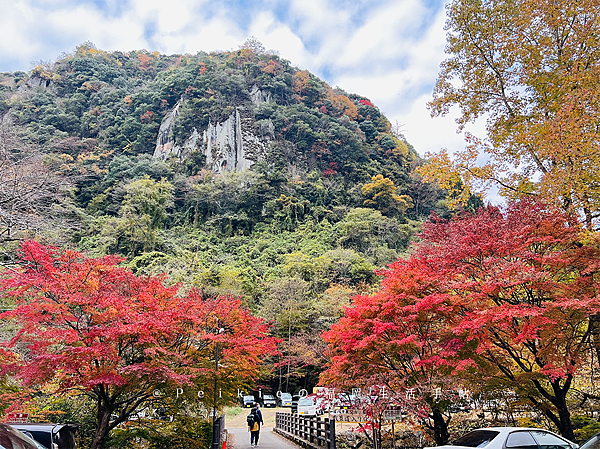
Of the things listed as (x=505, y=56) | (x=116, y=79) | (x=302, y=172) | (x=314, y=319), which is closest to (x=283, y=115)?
(x=302, y=172)

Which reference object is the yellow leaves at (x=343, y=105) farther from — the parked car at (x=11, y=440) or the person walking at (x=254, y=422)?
the parked car at (x=11, y=440)

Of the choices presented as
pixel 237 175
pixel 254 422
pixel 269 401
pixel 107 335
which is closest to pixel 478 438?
pixel 107 335

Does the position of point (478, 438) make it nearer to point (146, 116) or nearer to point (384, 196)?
point (384, 196)

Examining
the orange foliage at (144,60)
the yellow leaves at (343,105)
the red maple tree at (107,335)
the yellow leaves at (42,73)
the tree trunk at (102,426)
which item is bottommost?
the tree trunk at (102,426)

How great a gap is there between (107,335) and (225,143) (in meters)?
51.2

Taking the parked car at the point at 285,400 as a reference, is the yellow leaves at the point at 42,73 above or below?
above

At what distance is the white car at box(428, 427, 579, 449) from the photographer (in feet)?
19.2

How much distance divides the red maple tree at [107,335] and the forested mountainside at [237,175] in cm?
1919

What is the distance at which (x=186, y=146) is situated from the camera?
189 feet

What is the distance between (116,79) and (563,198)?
74.6 metres

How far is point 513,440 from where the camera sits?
5906mm

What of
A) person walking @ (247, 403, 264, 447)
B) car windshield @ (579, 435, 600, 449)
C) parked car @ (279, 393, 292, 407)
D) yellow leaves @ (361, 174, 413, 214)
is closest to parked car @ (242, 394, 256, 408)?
parked car @ (279, 393, 292, 407)

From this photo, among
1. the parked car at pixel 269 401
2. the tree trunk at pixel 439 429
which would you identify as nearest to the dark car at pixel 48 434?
the tree trunk at pixel 439 429

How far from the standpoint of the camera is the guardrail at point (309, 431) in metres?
9.61
